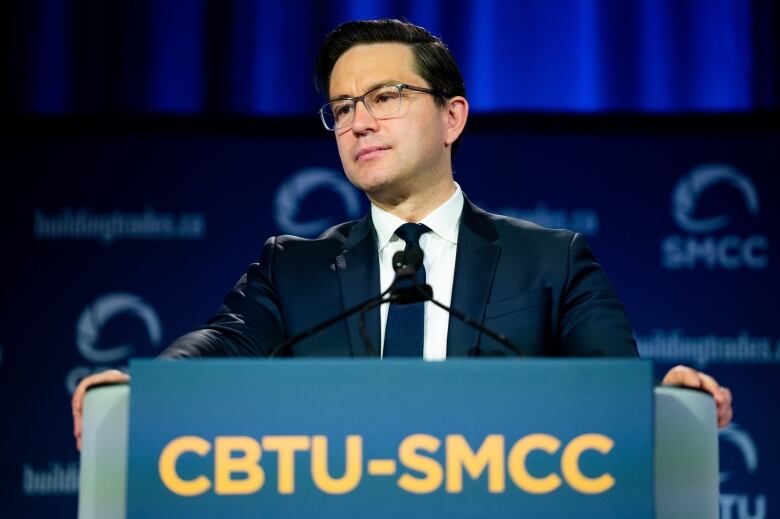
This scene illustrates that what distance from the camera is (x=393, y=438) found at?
1389 mm

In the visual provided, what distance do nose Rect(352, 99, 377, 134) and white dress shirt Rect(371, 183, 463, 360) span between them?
0.55 ft

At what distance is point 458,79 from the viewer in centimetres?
247

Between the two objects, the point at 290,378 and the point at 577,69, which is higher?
the point at 577,69

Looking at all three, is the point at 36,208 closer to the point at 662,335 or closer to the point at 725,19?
the point at 662,335

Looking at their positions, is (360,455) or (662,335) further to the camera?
(662,335)

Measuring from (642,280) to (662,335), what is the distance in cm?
17

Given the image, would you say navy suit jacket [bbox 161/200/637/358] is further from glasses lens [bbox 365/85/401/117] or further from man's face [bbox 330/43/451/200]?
glasses lens [bbox 365/85/401/117]

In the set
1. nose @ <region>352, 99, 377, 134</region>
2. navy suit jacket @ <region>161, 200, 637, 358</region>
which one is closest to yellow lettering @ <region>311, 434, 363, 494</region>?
navy suit jacket @ <region>161, 200, 637, 358</region>

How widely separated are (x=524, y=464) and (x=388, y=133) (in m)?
1.03

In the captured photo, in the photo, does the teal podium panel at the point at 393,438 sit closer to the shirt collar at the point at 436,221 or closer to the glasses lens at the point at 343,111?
the shirt collar at the point at 436,221

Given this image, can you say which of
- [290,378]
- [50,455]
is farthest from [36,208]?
[290,378]

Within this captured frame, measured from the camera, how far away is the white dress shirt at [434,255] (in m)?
2.08

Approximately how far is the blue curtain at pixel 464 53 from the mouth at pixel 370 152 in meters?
1.58

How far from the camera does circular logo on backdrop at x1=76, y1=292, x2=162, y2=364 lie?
11.0 feet
